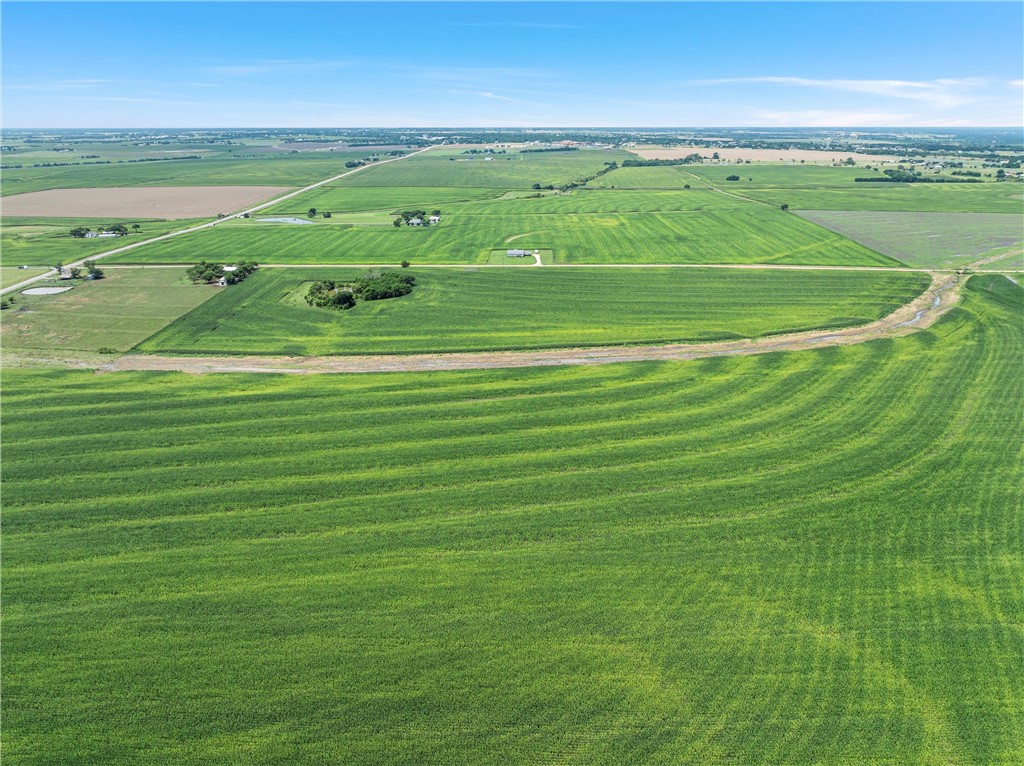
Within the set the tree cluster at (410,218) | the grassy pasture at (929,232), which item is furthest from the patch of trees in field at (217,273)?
the grassy pasture at (929,232)

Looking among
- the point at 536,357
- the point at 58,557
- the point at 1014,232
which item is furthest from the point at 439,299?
the point at 1014,232

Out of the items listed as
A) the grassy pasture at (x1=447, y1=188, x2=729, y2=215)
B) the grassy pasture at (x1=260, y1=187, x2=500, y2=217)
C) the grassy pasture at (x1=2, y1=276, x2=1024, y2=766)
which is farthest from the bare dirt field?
the grassy pasture at (x1=2, y1=276, x2=1024, y2=766)

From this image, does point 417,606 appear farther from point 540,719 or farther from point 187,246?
point 187,246

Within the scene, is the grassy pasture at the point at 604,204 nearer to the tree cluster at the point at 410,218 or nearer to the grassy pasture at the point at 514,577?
the tree cluster at the point at 410,218

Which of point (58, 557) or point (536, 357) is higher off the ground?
point (536, 357)

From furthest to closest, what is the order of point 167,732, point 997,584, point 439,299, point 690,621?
point 439,299
point 997,584
point 690,621
point 167,732

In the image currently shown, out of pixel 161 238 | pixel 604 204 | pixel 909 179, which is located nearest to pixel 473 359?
pixel 161 238

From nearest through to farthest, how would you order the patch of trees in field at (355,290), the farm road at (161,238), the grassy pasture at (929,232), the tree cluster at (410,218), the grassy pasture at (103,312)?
the grassy pasture at (103,312)
the patch of trees in field at (355,290)
the farm road at (161,238)
the grassy pasture at (929,232)
the tree cluster at (410,218)

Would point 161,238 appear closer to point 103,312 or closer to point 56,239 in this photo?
point 56,239
